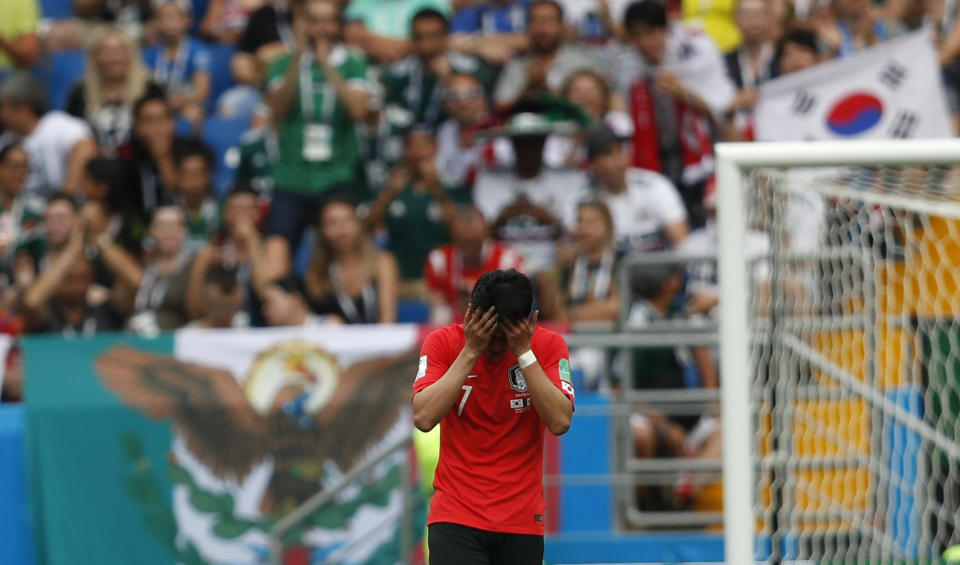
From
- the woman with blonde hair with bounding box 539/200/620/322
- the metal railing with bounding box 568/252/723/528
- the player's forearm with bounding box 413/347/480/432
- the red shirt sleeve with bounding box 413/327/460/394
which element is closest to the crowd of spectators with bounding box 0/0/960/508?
the woman with blonde hair with bounding box 539/200/620/322

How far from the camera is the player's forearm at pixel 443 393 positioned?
15.1ft

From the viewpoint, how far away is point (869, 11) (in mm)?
10828

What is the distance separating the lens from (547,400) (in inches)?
182

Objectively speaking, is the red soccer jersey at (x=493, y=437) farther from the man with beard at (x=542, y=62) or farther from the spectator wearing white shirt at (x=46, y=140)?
the spectator wearing white shirt at (x=46, y=140)

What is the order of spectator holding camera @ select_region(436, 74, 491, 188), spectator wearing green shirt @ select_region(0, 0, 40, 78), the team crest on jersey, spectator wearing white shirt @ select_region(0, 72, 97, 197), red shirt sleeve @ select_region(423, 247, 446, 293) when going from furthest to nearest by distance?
spectator wearing green shirt @ select_region(0, 0, 40, 78), spectator wearing white shirt @ select_region(0, 72, 97, 197), spectator holding camera @ select_region(436, 74, 491, 188), red shirt sleeve @ select_region(423, 247, 446, 293), the team crest on jersey

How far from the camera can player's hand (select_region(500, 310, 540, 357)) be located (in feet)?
15.0

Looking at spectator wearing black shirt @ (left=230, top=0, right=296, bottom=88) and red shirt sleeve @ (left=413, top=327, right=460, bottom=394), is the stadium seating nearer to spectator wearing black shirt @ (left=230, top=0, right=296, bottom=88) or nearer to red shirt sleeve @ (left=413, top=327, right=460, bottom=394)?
spectator wearing black shirt @ (left=230, top=0, right=296, bottom=88)

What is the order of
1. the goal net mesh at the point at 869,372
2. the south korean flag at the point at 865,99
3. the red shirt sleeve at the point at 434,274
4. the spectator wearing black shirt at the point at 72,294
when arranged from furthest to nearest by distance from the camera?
the south korean flag at the point at 865,99, the spectator wearing black shirt at the point at 72,294, the red shirt sleeve at the point at 434,274, the goal net mesh at the point at 869,372

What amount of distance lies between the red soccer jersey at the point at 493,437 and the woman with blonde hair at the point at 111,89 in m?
6.72

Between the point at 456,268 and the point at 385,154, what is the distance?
1812 mm

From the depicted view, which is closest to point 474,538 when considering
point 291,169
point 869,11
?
point 291,169

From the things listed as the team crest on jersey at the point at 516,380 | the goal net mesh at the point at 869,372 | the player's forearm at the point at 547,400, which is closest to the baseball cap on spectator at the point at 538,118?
the goal net mesh at the point at 869,372

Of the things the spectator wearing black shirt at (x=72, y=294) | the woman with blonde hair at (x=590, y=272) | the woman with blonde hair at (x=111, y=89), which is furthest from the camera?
the woman with blonde hair at (x=111, y=89)

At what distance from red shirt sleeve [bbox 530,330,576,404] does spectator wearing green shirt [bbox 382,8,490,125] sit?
5861 millimetres
